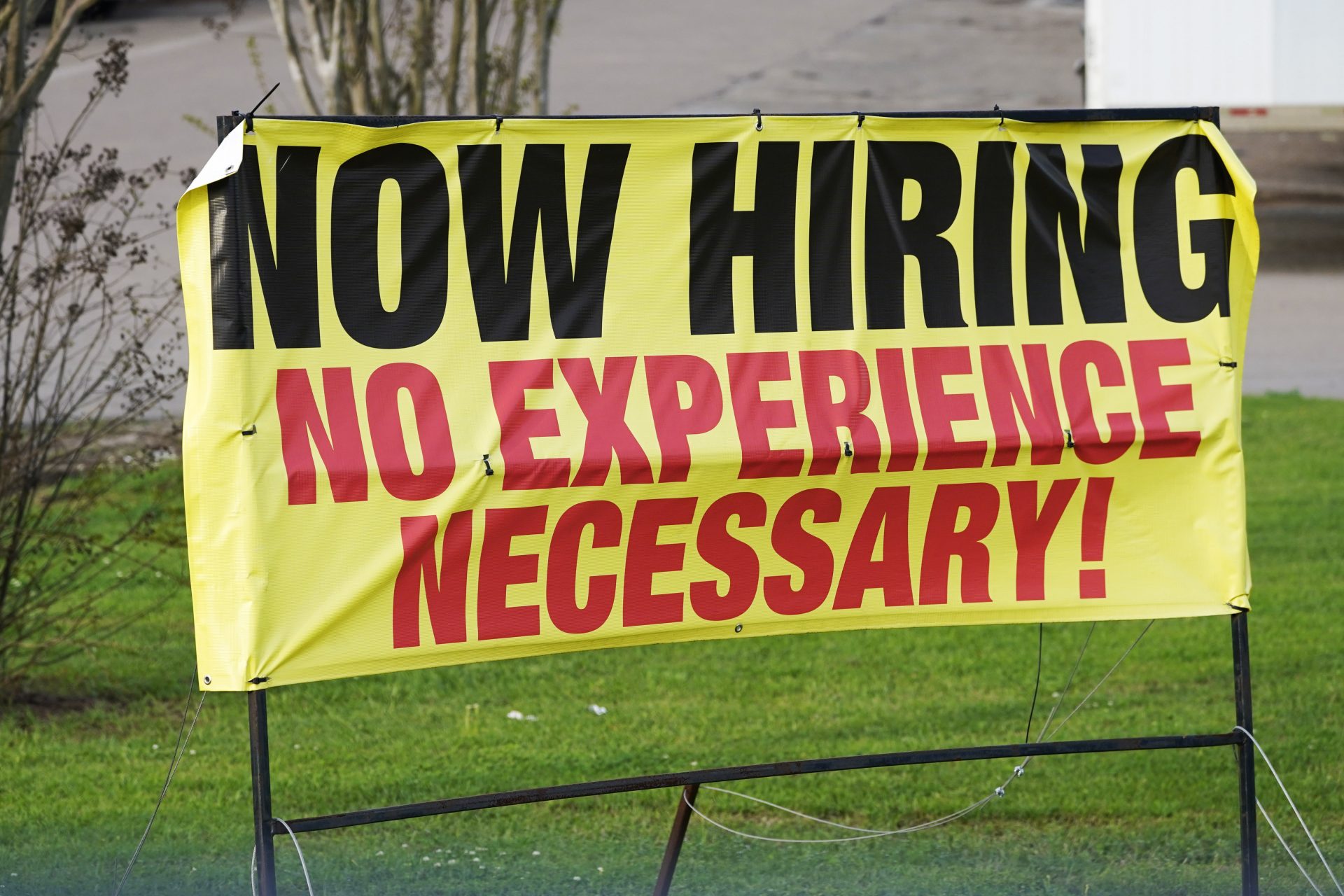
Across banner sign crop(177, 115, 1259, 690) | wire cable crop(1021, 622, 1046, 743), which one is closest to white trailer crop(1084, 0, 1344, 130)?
wire cable crop(1021, 622, 1046, 743)

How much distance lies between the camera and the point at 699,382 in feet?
14.3

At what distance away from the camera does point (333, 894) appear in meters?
5.16

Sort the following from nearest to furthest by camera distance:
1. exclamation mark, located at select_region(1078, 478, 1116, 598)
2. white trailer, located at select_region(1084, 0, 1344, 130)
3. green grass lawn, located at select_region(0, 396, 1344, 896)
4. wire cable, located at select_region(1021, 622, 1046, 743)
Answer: exclamation mark, located at select_region(1078, 478, 1116, 598)
wire cable, located at select_region(1021, 622, 1046, 743)
green grass lawn, located at select_region(0, 396, 1344, 896)
white trailer, located at select_region(1084, 0, 1344, 130)

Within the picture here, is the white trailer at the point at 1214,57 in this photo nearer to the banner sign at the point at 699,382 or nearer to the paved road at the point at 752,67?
the paved road at the point at 752,67

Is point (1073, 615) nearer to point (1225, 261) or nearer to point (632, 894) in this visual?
point (1225, 261)

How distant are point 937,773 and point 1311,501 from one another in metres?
4.85

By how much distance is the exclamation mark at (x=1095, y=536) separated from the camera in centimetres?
458

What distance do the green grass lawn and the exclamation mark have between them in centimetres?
113

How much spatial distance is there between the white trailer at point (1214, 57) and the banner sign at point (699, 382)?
10.9 metres

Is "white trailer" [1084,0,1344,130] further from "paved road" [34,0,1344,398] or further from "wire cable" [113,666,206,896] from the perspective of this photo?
"wire cable" [113,666,206,896]

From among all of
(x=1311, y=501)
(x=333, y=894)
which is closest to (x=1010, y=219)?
(x=333, y=894)

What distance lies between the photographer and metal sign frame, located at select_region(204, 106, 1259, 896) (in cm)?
402

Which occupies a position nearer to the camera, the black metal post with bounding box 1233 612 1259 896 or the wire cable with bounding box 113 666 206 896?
the wire cable with bounding box 113 666 206 896

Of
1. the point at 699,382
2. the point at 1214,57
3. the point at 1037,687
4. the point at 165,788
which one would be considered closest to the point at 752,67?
the point at 1214,57
